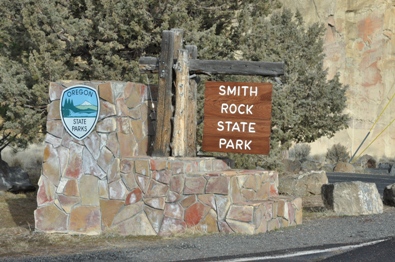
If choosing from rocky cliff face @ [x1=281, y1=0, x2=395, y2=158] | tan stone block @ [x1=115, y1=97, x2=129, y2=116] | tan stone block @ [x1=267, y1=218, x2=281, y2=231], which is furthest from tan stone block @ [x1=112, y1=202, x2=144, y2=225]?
rocky cliff face @ [x1=281, y1=0, x2=395, y2=158]

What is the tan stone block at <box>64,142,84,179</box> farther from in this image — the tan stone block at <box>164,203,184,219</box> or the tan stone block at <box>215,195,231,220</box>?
the tan stone block at <box>215,195,231,220</box>

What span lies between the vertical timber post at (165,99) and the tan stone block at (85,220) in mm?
1456

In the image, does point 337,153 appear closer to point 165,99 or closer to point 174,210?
point 165,99

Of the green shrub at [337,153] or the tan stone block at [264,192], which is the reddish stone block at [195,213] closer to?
the tan stone block at [264,192]

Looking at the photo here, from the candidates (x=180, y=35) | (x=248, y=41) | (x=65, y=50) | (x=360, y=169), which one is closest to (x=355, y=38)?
(x=360, y=169)

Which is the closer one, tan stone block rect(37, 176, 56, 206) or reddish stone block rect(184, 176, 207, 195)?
reddish stone block rect(184, 176, 207, 195)

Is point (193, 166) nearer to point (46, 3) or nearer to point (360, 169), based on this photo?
point (46, 3)

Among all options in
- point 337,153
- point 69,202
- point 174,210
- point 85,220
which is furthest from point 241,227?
point 337,153

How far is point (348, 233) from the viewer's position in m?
12.0

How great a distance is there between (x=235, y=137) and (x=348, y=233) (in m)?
2.49

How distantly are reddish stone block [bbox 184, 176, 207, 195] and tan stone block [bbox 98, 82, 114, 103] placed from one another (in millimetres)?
1860

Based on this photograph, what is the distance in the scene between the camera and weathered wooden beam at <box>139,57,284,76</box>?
12.8 meters

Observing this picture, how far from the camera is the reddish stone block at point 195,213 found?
40.3ft

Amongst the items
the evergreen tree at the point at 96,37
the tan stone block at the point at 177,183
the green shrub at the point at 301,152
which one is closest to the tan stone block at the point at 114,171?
the tan stone block at the point at 177,183
